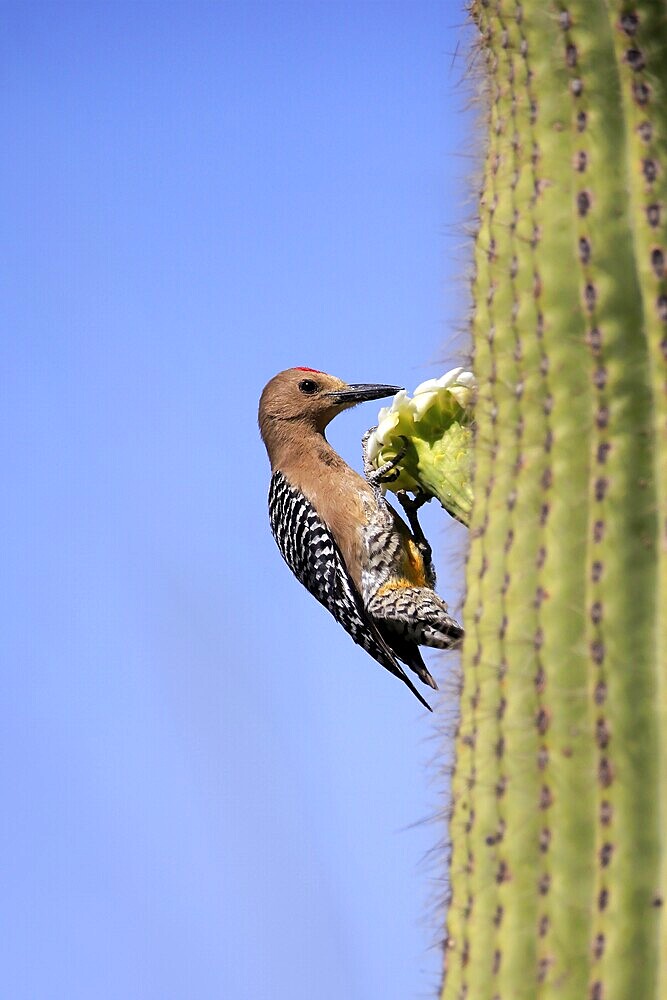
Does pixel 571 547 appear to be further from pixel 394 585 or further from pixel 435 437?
pixel 394 585

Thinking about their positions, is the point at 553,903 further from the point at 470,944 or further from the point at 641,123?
the point at 641,123

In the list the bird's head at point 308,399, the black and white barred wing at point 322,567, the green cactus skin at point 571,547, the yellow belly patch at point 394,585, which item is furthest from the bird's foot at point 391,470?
the bird's head at point 308,399

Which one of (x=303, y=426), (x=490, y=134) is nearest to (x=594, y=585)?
(x=490, y=134)

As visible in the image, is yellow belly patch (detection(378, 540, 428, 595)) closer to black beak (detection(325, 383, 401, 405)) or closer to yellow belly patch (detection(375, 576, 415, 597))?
yellow belly patch (detection(375, 576, 415, 597))

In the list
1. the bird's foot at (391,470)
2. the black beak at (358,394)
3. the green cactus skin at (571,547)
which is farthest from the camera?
the black beak at (358,394)

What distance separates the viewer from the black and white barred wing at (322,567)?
4.85m

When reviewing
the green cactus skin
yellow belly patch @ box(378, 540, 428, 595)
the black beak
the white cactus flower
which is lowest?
the green cactus skin

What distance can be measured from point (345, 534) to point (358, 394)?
2.75 feet

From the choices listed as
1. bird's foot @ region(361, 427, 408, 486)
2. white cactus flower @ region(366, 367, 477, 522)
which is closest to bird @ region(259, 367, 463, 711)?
bird's foot @ region(361, 427, 408, 486)

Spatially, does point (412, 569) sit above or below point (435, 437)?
above

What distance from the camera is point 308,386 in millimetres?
5523

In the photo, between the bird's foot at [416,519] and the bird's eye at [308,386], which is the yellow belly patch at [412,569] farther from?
the bird's eye at [308,386]

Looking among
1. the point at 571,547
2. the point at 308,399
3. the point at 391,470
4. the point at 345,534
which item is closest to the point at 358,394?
the point at 308,399

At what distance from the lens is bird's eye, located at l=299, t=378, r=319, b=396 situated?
18.1 ft
